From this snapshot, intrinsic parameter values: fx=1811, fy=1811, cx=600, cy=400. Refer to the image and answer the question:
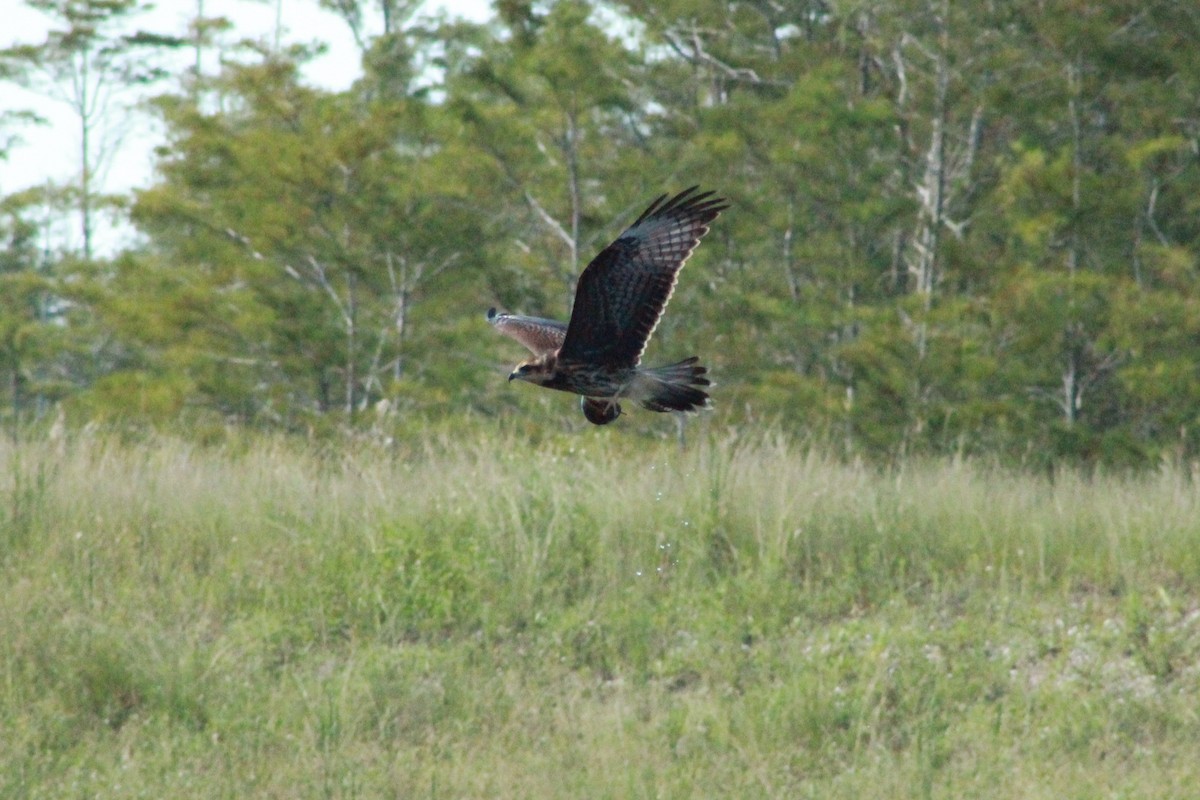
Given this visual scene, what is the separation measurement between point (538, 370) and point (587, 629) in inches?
102

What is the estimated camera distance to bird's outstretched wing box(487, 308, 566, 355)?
286 inches

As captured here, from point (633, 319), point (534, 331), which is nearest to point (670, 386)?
point (633, 319)

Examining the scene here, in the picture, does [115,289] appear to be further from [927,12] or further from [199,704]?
[199,704]

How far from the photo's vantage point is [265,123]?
21.9m

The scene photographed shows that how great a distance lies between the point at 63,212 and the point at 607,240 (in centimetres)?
1406

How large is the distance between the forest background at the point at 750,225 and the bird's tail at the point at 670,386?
374 inches

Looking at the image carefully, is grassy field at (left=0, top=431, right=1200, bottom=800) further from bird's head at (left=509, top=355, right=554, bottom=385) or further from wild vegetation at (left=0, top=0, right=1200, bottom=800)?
bird's head at (left=509, top=355, right=554, bottom=385)

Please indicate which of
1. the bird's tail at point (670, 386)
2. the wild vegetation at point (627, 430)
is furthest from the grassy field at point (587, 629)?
the bird's tail at point (670, 386)

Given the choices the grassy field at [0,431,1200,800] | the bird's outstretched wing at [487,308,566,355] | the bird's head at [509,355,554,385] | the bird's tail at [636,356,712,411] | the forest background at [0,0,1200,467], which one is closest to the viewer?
the bird's tail at [636,356,712,411]

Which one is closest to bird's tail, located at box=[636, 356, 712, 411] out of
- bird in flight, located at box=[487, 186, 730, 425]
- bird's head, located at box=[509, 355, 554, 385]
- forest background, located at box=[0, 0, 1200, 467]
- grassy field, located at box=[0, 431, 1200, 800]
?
bird in flight, located at box=[487, 186, 730, 425]

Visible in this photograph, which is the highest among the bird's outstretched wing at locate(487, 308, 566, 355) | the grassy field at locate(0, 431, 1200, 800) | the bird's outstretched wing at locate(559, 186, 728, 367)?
the bird's outstretched wing at locate(559, 186, 728, 367)

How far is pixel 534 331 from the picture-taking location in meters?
7.40

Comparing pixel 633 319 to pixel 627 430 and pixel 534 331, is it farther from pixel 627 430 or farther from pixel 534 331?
pixel 627 430

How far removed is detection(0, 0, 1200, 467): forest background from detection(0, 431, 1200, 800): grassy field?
5999mm
